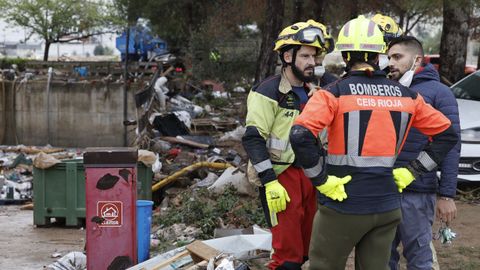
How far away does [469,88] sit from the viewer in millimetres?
10055

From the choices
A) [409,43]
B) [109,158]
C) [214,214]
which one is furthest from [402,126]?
[214,214]

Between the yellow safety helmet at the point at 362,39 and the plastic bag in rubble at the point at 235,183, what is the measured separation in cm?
496

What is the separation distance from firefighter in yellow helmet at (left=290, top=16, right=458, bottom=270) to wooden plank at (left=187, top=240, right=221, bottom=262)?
4.96 ft

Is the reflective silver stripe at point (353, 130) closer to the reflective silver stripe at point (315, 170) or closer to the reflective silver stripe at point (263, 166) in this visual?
the reflective silver stripe at point (315, 170)

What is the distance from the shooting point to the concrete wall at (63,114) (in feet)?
85.2

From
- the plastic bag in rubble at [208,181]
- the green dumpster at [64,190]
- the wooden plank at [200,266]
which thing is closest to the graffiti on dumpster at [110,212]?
the wooden plank at [200,266]

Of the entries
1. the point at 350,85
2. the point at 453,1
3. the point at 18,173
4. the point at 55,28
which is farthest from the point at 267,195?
the point at 55,28

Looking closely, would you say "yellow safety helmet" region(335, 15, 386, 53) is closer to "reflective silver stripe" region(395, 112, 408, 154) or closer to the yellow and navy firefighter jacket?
"reflective silver stripe" region(395, 112, 408, 154)

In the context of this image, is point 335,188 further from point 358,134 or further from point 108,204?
point 108,204

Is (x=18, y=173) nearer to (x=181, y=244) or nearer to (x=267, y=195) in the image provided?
(x=181, y=244)

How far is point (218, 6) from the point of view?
81.3ft

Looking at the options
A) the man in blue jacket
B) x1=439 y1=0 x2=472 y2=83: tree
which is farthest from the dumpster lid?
x1=439 y1=0 x2=472 y2=83: tree

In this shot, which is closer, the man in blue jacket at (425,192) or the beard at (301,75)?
the man in blue jacket at (425,192)

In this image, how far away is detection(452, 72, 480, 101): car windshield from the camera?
984cm
